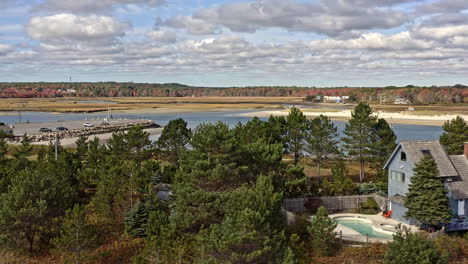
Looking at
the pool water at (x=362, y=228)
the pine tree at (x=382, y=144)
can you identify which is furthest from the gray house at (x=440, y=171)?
the pine tree at (x=382, y=144)

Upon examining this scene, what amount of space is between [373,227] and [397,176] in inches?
198

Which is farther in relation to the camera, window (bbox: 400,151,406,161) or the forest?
window (bbox: 400,151,406,161)

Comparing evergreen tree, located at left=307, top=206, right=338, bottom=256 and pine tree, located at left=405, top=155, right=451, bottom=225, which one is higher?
pine tree, located at left=405, top=155, right=451, bottom=225

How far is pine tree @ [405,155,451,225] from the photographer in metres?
28.0

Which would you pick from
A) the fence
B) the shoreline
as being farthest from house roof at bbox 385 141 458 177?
the shoreline

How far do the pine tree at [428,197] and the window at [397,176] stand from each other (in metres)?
4.03

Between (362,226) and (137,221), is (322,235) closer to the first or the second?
(362,226)

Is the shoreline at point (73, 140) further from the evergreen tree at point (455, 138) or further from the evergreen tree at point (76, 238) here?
the evergreen tree at point (455, 138)

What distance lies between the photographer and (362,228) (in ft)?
104

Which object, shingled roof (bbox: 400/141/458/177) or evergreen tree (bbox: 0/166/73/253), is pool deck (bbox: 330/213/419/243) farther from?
evergreen tree (bbox: 0/166/73/253)

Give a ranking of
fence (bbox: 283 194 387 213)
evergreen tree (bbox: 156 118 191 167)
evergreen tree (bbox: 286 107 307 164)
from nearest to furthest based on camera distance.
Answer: fence (bbox: 283 194 387 213), evergreen tree (bbox: 286 107 307 164), evergreen tree (bbox: 156 118 191 167)

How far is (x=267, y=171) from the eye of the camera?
33375 mm

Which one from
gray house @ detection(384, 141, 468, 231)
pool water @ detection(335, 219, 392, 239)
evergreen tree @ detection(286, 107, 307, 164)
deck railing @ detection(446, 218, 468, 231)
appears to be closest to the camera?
pool water @ detection(335, 219, 392, 239)

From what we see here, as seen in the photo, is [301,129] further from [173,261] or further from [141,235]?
[173,261]
